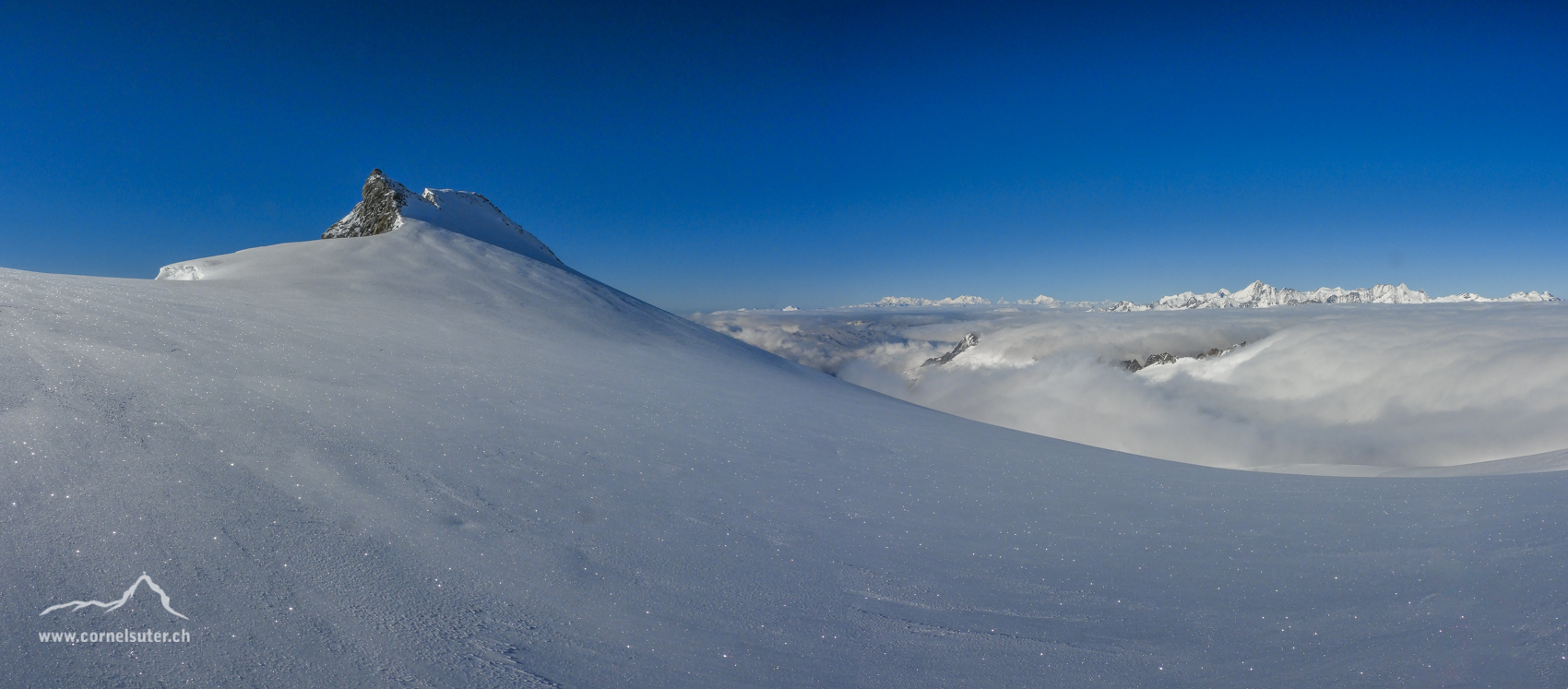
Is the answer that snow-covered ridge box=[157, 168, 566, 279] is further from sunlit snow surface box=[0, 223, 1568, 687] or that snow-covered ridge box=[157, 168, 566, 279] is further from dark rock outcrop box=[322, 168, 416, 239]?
sunlit snow surface box=[0, 223, 1568, 687]

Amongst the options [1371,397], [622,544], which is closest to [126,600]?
[622,544]

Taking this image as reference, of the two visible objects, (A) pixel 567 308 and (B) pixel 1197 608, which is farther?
(A) pixel 567 308

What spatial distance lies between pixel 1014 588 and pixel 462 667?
10.6 ft

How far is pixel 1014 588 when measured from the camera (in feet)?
11.8

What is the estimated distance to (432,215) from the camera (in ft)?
56.6

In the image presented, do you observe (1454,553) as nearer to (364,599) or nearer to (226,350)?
(364,599)

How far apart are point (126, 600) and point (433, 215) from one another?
712 inches

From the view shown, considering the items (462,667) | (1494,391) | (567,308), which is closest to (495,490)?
(462,667)

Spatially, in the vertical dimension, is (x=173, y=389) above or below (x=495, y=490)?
above

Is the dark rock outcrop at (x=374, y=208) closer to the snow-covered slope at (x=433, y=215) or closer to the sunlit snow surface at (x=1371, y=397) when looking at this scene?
the snow-covered slope at (x=433, y=215)

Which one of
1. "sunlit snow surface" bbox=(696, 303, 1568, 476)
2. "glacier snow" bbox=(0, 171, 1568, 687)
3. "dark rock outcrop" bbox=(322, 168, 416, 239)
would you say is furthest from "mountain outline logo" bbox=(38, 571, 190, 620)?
"dark rock outcrop" bbox=(322, 168, 416, 239)

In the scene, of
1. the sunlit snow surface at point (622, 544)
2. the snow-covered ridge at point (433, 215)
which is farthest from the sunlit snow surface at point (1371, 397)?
the snow-covered ridge at point (433, 215)

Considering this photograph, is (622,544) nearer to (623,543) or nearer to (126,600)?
(623,543)

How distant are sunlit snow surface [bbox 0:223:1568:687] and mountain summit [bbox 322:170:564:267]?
1179 cm
